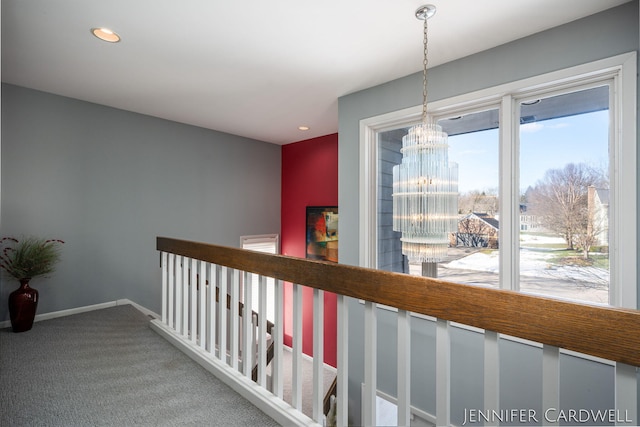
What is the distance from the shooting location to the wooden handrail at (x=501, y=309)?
717mm

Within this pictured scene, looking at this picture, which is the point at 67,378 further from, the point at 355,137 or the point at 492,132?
the point at 492,132

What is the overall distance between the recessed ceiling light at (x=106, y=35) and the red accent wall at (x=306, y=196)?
301 centimetres

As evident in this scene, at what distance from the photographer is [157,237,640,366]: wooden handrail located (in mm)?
717

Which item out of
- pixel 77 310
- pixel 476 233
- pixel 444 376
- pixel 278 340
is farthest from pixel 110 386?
pixel 476 233

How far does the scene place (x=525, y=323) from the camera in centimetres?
83

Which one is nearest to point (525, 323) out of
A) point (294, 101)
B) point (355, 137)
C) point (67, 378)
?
point (67, 378)

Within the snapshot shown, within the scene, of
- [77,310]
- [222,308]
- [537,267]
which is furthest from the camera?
[77,310]

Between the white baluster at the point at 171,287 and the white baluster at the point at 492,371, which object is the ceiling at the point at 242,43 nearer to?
the white baluster at the point at 171,287

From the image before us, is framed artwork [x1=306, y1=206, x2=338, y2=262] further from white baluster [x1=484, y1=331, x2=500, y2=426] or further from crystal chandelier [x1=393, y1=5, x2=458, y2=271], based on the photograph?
white baluster [x1=484, y1=331, x2=500, y2=426]

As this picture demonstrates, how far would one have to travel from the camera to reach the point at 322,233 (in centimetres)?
488

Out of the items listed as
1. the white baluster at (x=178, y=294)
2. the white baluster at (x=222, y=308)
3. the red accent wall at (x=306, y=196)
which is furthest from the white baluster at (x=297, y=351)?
the red accent wall at (x=306, y=196)

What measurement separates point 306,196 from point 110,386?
3685 millimetres

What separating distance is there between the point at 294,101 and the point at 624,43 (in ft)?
8.45

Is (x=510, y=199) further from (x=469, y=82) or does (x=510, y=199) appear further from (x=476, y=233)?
(x=469, y=82)
